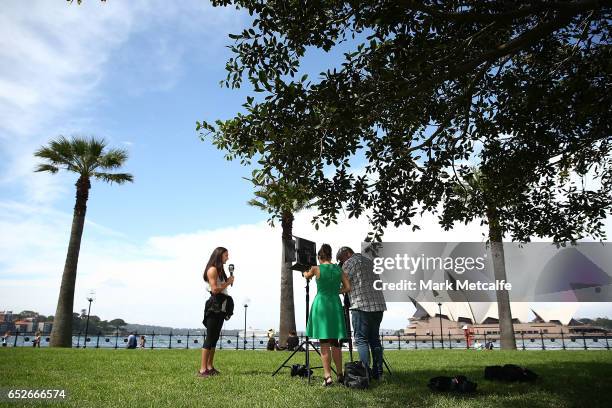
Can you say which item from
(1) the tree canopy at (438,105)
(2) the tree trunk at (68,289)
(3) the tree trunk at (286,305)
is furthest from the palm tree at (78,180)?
(1) the tree canopy at (438,105)

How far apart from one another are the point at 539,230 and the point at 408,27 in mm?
5839

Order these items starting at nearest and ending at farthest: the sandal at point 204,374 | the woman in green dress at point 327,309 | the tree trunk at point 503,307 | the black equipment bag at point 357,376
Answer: the black equipment bag at point 357,376, the woman in green dress at point 327,309, the sandal at point 204,374, the tree trunk at point 503,307

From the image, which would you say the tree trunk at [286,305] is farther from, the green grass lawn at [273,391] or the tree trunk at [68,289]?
the green grass lawn at [273,391]

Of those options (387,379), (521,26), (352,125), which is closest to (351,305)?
(387,379)

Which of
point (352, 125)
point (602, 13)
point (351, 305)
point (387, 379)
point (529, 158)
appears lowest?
point (387, 379)

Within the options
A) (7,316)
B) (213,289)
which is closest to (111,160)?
(213,289)

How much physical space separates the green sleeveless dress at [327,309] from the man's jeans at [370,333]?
1.90 feet

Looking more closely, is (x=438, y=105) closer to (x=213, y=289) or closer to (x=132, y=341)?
(x=213, y=289)

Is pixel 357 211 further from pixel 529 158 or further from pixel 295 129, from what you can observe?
pixel 529 158

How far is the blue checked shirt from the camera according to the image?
6859 millimetres

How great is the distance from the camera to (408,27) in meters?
6.01

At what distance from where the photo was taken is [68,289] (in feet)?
77.4

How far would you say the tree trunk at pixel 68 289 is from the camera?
75.5ft

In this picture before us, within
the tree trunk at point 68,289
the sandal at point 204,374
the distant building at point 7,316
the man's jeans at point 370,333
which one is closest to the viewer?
the man's jeans at point 370,333
